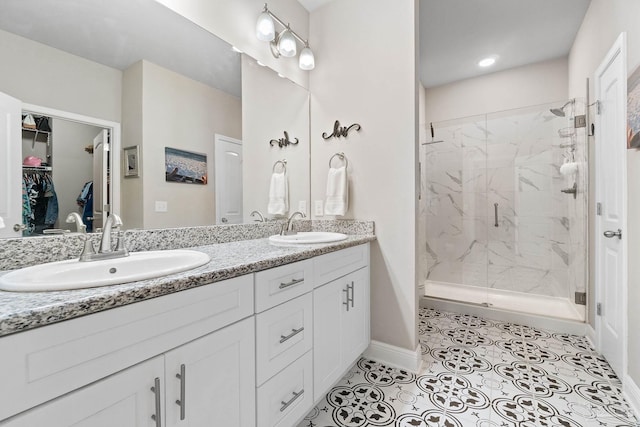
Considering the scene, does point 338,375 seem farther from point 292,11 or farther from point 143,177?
point 292,11

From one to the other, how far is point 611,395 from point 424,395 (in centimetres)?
100

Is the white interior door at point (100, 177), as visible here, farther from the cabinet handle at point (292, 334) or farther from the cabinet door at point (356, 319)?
the cabinet door at point (356, 319)

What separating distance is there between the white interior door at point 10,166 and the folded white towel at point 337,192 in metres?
1.52

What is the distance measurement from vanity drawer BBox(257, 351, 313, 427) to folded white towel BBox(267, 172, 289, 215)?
1057 mm

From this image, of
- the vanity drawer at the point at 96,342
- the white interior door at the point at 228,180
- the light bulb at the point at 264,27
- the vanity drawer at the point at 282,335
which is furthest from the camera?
the light bulb at the point at 264,27

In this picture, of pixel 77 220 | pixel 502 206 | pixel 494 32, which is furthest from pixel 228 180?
pixel 502 206

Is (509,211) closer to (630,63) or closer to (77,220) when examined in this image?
(630,63)

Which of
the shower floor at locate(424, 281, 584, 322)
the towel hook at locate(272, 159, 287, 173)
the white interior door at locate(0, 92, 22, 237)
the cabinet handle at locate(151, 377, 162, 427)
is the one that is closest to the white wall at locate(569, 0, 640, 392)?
the shower floor at locate(424, 281, 584, 322)

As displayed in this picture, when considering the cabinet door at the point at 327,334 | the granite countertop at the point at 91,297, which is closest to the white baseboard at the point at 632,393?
the cabinet door at the point at 327,334

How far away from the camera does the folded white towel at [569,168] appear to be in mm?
2453

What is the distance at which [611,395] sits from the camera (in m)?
1.51

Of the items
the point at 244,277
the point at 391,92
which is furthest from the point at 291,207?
the point at 244,277

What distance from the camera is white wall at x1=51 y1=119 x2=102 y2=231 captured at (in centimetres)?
103

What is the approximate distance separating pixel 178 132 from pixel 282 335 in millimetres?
1100
